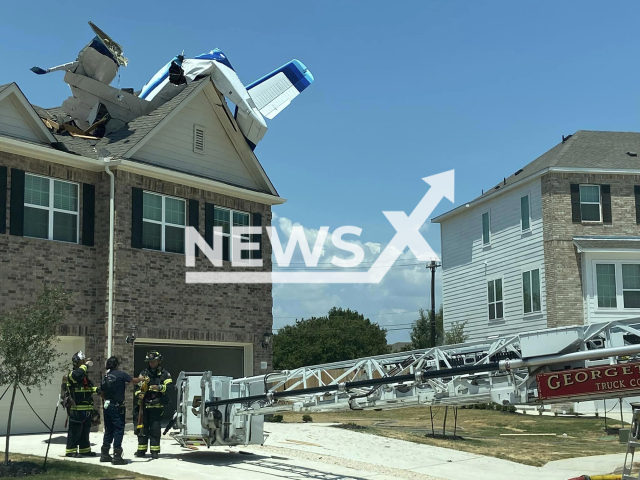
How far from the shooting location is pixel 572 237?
96.1ft

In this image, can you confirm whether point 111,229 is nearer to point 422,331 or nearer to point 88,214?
point 88,214

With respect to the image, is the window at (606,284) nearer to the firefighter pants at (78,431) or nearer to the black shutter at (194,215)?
the black shutter at (194,215)

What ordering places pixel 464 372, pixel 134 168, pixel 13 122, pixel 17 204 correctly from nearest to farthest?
pixel 464 372, pixel 17 204, pixel 13 122, pixel 134 168

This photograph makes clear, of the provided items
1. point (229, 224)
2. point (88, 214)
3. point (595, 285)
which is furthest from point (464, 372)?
point (595, 285)

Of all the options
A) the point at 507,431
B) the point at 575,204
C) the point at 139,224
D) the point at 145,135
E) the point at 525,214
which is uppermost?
the point at 145,135

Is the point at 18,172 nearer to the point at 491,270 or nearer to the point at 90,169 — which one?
the point at 90,169

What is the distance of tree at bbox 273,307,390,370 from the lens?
228ft

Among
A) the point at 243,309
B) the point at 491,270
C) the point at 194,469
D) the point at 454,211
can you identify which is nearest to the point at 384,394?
the point at 194,469

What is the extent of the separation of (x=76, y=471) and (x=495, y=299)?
2373cm

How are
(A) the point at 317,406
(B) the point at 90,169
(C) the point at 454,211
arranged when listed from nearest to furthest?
1. (A) the point at 317,406
2. (B) the point at 90,169
3. (C) the point at 454,211

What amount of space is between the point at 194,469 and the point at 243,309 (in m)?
9.90

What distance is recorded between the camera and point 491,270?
33688mm

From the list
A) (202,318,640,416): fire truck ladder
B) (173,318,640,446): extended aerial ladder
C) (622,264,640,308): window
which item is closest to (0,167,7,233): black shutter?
(173,318,640,446): extended aerial ladder

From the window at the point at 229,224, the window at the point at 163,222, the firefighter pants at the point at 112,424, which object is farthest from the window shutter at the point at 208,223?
the firefighter pants at the point at 112,424
